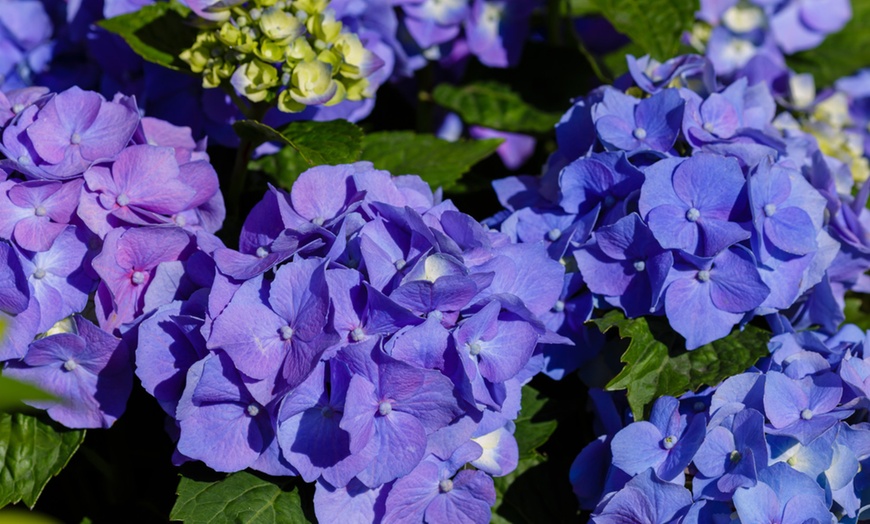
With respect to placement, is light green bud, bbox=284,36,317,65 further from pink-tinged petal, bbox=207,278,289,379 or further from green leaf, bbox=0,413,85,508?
green leaf, bbox=0,413,85,508

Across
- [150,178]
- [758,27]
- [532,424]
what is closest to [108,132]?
[150,178]

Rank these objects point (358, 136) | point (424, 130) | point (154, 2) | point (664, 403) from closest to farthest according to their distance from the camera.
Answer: point (664, 403)
point (358, 136)
point (154, 2)
point (424, 130)

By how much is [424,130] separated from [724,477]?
1.11m

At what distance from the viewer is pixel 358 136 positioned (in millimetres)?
1294

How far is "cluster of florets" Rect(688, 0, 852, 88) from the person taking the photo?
1.91 metres

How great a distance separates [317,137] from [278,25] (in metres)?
0.19

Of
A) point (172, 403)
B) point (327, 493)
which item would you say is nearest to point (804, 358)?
point (327, 493)

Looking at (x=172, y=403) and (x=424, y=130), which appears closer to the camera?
(x=172, y=403)

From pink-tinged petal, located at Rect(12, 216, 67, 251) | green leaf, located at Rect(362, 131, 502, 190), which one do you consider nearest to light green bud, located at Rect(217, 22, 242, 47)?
pink-tinged petal, located at Rect(12, 216, 67, 251)

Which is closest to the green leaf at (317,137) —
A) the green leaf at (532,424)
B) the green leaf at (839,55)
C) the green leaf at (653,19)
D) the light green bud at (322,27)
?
the light green bud at (322,27)

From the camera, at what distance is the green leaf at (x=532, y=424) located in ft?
4.30

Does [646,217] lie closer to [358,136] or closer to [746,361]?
[746,361]

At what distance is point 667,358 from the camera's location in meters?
1.24

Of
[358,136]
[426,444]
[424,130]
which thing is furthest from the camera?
[424,130]
